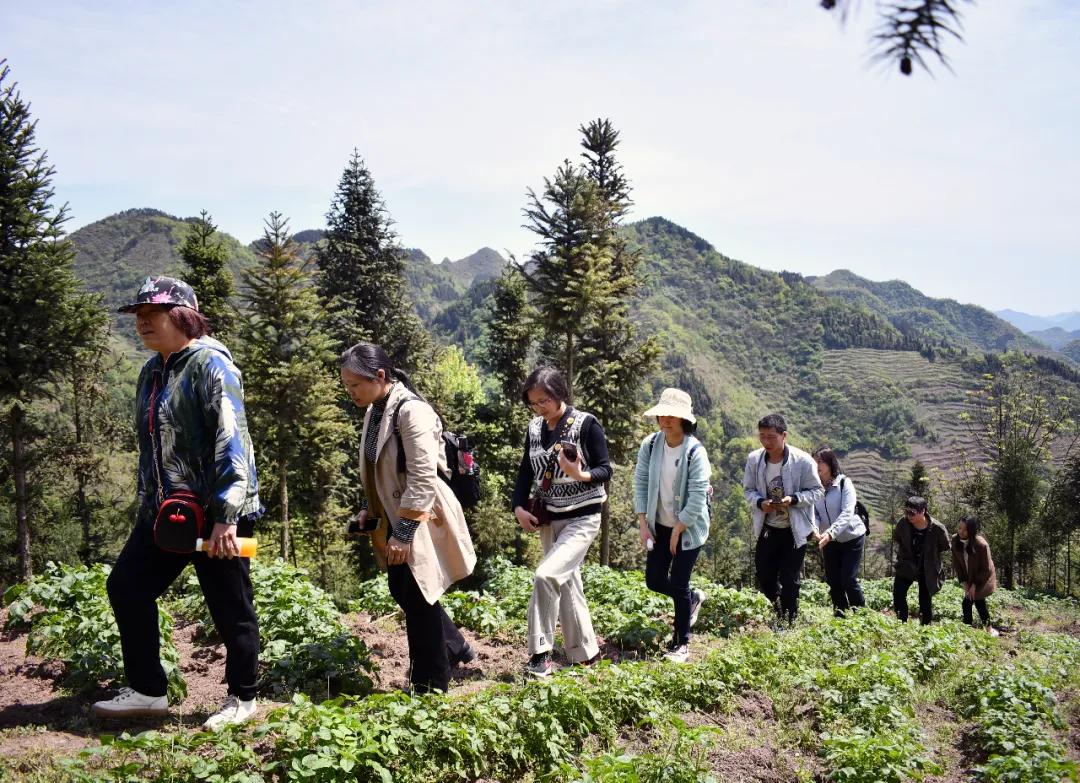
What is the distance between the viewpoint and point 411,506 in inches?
160

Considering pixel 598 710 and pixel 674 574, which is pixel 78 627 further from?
pixel 674 574

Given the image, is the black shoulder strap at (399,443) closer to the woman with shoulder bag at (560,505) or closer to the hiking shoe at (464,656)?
the woman with shoulder bag at (560,505)

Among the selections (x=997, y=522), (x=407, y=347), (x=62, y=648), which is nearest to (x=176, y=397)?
(x=62, y=648)

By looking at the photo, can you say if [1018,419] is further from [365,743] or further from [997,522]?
[365,743]

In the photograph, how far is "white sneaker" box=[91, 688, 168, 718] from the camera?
3799mm

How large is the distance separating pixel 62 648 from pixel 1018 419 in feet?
135

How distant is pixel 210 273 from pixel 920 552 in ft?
75.7

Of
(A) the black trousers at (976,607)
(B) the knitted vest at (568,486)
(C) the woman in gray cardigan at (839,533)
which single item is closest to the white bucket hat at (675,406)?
(B) the knitted vest at (568,486)

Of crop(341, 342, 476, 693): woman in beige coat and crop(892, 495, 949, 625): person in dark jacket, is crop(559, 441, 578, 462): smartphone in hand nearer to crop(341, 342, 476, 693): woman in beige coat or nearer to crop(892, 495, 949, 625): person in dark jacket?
crop(341, 342, 476, 693): woman in beige coat

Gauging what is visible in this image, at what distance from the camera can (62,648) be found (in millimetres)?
4605

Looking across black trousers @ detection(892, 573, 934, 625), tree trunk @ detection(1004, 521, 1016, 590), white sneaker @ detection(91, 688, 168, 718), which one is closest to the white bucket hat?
white sneaker @ detection(91, 688, 168, 718)

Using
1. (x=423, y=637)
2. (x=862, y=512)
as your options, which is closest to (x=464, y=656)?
(x=423, y=637)

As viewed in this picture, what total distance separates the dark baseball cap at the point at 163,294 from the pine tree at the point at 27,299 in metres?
16.0

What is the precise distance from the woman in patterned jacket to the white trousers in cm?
189
